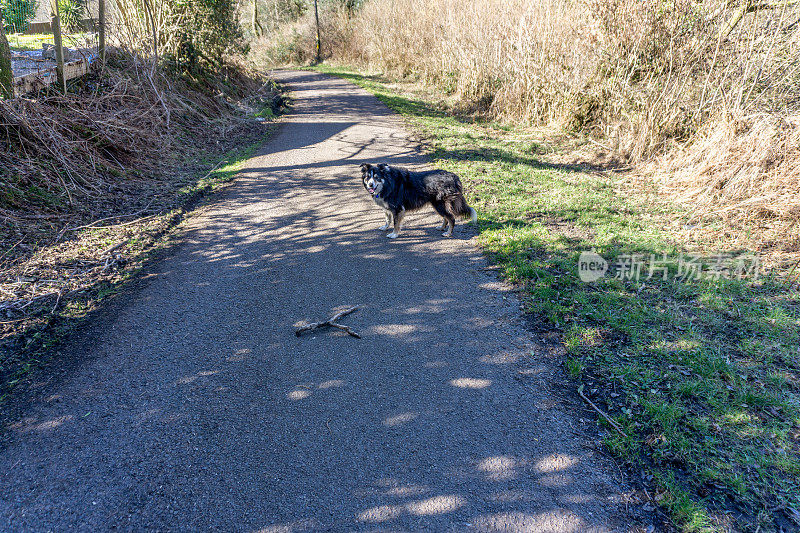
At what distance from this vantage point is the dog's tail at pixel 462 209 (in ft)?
20.9

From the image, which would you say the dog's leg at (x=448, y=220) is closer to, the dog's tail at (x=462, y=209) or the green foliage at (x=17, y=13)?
the dog's tail at (x=462, y=209)

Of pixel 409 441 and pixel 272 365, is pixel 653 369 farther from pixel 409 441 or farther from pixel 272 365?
pixel 272 365

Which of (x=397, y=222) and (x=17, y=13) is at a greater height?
(x=17, y=13)

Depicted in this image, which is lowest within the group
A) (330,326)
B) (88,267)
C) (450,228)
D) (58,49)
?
(330,326)

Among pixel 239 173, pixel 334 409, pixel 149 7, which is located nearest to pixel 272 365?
pixel 334 409

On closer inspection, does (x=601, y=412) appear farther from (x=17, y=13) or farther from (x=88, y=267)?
(x=17, y=13)

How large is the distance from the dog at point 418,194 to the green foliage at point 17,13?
8679 millimetres

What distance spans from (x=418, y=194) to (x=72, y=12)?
38.3 feet

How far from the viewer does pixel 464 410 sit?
343cm

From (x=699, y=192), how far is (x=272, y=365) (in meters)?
7.14

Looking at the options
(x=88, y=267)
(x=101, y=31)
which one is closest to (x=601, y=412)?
(x=88, y=267)

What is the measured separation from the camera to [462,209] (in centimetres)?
641

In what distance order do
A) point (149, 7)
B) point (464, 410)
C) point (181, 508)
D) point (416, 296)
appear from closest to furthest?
point (181, 508)
point (464, 410)
point (416, 296)
point (149, 7)

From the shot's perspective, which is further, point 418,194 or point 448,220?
point 448,220
